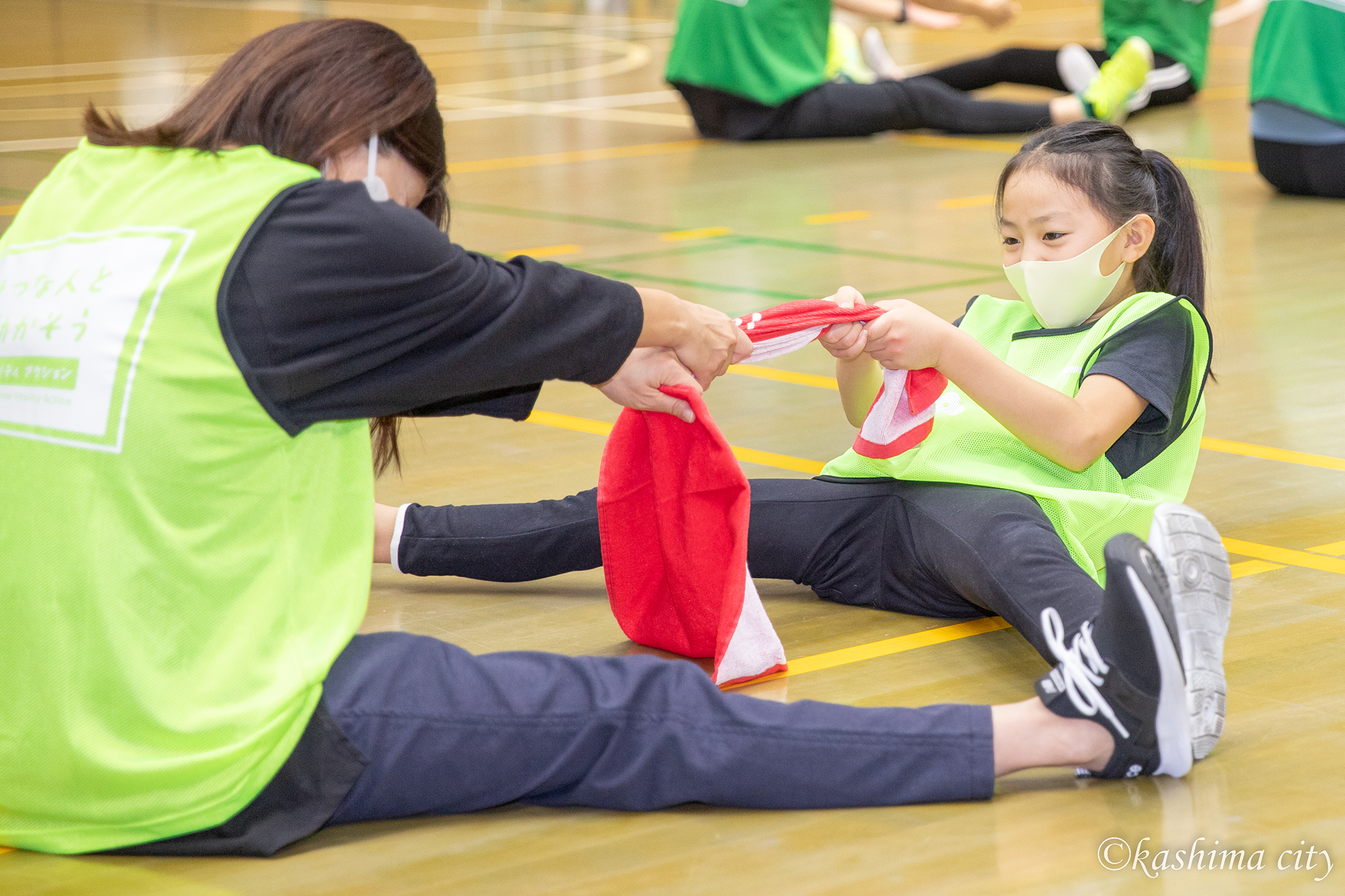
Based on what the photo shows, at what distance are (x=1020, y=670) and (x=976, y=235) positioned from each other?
374 centimetres

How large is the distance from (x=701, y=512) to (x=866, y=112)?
6412mm

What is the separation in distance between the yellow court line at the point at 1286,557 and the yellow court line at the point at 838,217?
355 cm

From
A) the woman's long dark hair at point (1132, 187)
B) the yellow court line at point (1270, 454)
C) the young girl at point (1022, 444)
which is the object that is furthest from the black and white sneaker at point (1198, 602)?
the yellow court line at point (1270, 454)

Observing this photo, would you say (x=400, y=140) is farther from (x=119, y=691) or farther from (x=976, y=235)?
(x=976, y=235)

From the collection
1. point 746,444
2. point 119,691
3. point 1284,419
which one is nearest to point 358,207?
point 119,691

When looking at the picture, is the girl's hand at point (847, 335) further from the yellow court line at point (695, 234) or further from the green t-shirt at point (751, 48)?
the green t-shirt at point (751, 48)

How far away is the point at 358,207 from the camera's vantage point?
1.64 metres

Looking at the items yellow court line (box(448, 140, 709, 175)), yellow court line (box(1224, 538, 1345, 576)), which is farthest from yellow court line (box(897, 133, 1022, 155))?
yellow court line (box(1224, 538, 1345, 576))

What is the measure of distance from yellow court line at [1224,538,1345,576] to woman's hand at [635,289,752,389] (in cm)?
99

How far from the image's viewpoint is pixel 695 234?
19.5ft

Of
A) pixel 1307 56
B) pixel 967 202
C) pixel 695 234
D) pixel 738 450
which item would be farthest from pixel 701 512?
pixel 1307 56

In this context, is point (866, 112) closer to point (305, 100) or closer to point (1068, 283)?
point (1068, 283)

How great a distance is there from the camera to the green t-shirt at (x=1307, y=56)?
6.10m

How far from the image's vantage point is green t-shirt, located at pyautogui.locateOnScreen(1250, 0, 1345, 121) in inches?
240
